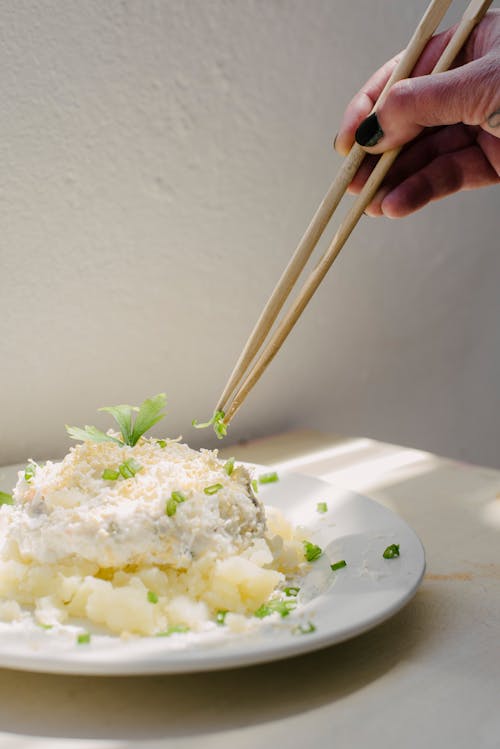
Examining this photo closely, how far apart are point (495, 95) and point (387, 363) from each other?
1473mm

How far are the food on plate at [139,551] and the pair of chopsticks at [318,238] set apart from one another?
Answer: 0.18 meters

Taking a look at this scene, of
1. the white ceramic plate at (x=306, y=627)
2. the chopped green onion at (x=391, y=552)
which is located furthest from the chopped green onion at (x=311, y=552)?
the chopped green onion at (x=391, y=552)

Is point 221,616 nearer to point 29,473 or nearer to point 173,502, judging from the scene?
point 173,502

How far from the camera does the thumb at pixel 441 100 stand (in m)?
1.21

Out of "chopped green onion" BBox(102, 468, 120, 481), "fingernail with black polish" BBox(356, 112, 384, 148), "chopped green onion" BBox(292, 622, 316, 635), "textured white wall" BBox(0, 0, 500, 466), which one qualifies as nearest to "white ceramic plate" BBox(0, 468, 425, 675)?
"chopped green onion" BBox(292, 622, 316, 635)

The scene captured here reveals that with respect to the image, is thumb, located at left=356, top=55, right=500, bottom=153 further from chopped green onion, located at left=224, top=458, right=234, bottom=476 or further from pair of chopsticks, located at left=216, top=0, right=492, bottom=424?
chopped green onion, located at left=224, top=458, right=234, bottom=476

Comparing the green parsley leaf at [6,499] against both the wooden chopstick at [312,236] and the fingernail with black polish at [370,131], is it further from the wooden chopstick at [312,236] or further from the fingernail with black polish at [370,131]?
the fingernail with black polish at [370,131]

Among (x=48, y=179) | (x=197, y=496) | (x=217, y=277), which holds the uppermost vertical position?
(x=48, y=179)

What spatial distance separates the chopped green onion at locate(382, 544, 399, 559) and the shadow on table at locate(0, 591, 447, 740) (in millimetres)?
127

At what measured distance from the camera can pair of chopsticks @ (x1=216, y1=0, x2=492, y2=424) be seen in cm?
126

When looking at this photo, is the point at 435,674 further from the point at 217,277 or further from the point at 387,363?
the point at 387,363

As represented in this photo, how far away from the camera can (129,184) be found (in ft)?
5.70

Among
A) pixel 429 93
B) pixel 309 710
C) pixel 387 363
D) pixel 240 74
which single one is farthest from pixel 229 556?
pixel 387 363

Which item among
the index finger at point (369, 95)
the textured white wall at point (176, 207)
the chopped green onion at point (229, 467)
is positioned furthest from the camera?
the textured white wall at point (176, 207)
